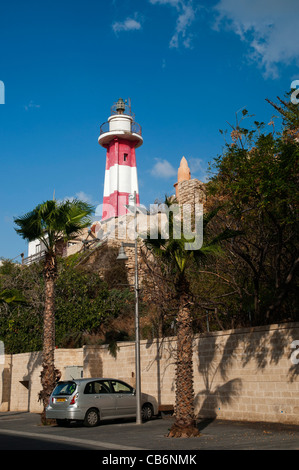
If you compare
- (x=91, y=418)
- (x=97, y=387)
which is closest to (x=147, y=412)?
(x=97, y=387)

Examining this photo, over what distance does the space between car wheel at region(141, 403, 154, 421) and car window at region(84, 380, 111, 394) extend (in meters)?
1.49

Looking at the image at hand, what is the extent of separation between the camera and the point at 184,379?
1210 cm

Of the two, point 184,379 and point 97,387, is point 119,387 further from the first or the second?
point 184,379

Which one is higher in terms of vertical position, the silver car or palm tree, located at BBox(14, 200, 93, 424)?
palm tree, located at BBox(14, 200, 93, 424)

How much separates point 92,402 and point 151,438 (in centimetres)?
421

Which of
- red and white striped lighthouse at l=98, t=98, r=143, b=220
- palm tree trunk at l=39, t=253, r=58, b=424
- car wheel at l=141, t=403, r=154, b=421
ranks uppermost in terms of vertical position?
A: red and white striped lighthouse at l=98, t=98, r=143, b=220

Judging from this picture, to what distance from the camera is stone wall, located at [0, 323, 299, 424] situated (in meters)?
13.5

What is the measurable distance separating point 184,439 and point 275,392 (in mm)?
3719

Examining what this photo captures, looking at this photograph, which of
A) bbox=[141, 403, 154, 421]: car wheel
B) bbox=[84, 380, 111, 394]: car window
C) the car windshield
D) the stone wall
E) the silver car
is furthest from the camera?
bbox=[141, 403, 154, 421]: car wheel

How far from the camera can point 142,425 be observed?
49.7 feet

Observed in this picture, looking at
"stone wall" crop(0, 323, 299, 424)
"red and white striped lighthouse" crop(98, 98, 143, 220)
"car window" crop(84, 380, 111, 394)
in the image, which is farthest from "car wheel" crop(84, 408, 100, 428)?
"red and white striped lighthouse" crop(98, 98, 143, 220)

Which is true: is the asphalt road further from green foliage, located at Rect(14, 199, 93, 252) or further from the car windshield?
green foliage, located at Rect(14, 199, 93, 252)

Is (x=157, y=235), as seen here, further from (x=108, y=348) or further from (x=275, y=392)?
(x=108, y=348)
